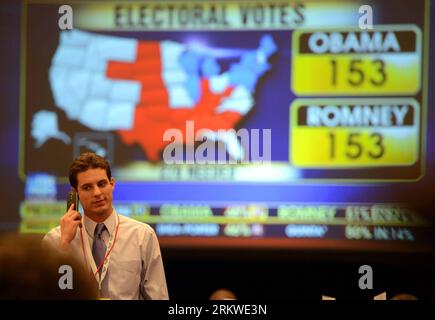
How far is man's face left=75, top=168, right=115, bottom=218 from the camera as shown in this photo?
2092 millimetres

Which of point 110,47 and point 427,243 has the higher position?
point 110,47

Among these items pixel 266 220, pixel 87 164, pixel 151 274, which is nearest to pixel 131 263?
pixel 151 274

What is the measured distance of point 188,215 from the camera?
3.80 meters

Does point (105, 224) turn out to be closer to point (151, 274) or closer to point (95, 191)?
point (95, 191)

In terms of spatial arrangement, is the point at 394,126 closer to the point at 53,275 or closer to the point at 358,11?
the point at 358,11

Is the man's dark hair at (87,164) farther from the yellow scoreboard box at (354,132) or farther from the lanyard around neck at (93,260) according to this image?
the yellow scoreboard box at (354,132)

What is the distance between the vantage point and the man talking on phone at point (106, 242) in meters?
1.98

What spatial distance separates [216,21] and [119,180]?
1.07m

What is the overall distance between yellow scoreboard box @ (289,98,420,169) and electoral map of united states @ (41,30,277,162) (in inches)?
13.4

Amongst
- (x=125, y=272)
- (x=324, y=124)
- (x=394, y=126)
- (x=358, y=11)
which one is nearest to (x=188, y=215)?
(x=324, y=124)

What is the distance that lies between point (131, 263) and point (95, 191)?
0.85ft

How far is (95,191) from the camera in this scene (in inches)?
82.0

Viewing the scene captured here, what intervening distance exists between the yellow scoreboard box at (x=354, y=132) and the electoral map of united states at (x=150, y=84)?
1.12 feet

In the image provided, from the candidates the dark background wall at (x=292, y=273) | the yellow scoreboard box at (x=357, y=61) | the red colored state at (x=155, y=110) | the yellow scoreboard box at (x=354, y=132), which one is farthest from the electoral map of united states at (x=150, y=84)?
the dark background wall at (x=292, y=273)
